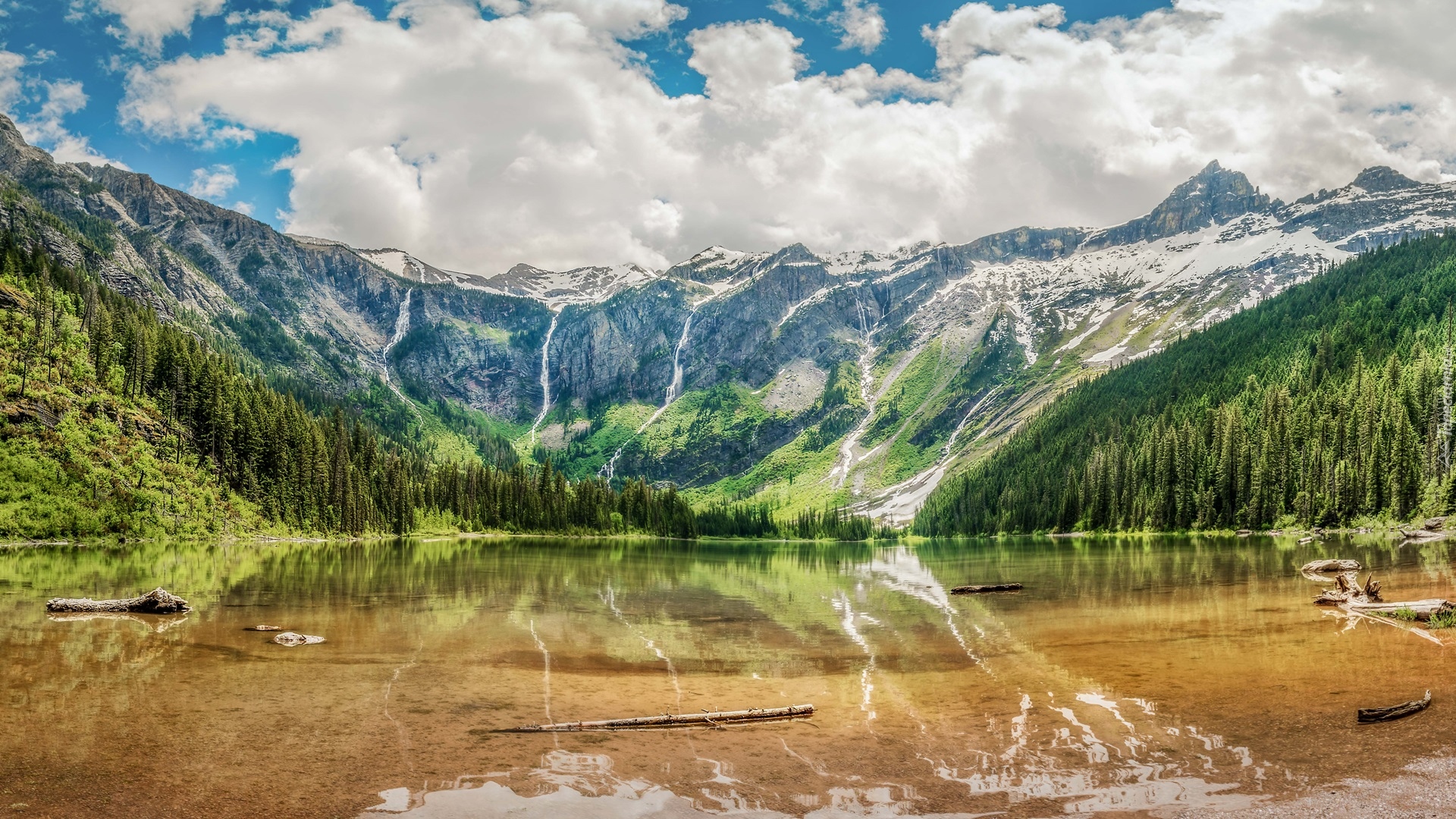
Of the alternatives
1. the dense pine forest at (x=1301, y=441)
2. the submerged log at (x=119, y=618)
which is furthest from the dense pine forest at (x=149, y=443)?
the dense pine forest at (x=1301, y=441)

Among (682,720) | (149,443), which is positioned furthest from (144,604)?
(149,443)

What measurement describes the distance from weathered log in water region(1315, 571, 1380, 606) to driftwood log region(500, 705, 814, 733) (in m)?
27.4

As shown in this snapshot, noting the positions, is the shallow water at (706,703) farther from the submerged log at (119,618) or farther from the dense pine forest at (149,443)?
the dense pine forest at (149,443)

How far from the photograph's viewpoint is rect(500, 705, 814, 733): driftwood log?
61.6 feet

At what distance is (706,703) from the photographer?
2202 centimetres

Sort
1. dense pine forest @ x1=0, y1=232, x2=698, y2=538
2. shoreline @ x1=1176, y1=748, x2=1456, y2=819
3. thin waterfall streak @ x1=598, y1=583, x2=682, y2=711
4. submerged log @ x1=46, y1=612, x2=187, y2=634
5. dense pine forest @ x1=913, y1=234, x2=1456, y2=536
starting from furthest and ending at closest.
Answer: dense pine forest @ x1=913, y1=234, x2=1456, y2=536, dense pine forest @ x1=0, y1=232, x2=698, y2=538, submerged log @ x1=46, y1=612, x2=187, y2=634, thin waterfall streak @ x1=598, y1=583, x2=682, y2=711, shoreline @ x1=1176, y1=748, x2=1456, y2=819

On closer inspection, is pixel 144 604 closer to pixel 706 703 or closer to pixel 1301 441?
pixel 706 703

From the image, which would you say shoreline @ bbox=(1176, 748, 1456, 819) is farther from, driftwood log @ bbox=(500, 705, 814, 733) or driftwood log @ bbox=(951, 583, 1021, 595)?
driftwood log @ bbox=(951, 583, 1021, 595)

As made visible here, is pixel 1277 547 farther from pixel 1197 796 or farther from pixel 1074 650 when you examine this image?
pixel 1197 796

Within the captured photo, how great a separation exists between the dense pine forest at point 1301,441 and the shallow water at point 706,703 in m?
82.9

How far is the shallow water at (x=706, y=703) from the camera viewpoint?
1440 cm

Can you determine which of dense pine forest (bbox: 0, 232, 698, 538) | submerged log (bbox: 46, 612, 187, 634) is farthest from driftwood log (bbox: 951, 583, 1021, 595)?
dense pine forest (bbox: 0, 232, 698, 538)

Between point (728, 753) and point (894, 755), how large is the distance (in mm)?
3473

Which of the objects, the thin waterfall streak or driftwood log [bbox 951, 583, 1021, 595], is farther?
driftwood log [bbox 951, 583, 1021, 595]
